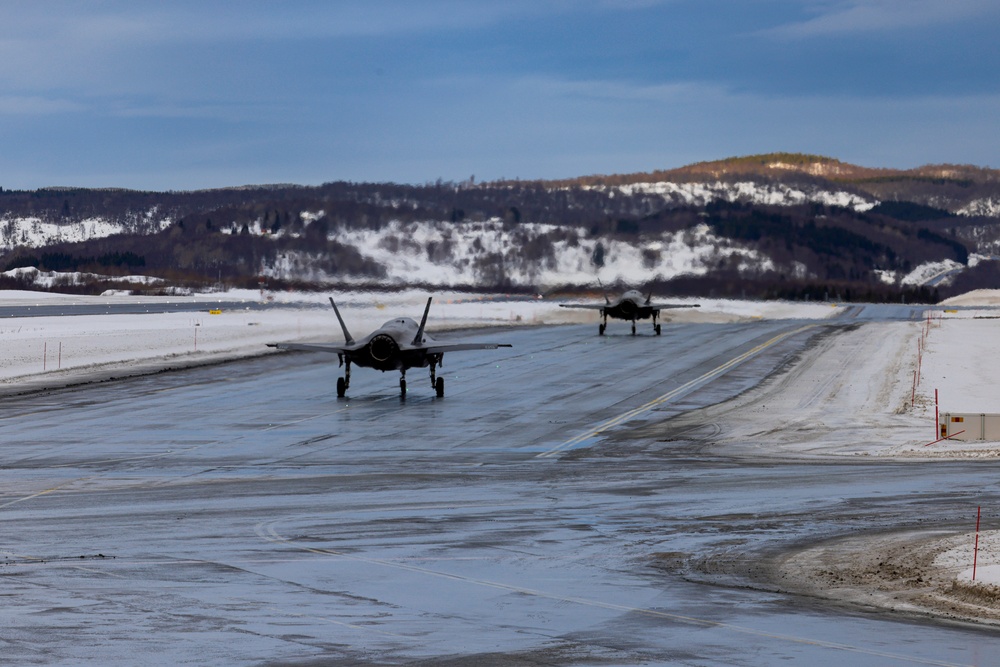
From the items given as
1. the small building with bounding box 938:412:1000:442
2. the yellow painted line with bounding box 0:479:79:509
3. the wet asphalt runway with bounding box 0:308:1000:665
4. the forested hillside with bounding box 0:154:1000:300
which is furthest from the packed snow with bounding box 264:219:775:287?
the yellow painted line with bounding box 0:479:79:509

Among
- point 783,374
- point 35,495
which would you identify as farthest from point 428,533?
point 783,374

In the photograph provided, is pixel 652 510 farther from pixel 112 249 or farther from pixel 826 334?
pixel 112 249

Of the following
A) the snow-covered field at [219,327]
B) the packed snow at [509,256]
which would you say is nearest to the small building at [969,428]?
the snow-covered field at [219,327]

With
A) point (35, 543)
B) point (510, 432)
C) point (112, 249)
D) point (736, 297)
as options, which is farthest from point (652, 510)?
point (112, 249)

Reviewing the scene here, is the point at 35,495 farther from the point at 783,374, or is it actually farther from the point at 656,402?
the point at 783,374

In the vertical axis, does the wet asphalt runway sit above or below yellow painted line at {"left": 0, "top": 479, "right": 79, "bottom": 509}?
above

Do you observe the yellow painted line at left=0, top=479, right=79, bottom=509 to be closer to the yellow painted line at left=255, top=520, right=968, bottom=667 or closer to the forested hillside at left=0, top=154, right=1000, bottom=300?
the yellow painted line at left=255, top=520, right=968, bottom=667

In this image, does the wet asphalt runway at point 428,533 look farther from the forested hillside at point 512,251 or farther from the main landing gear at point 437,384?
the forested hillside at point 512,251
